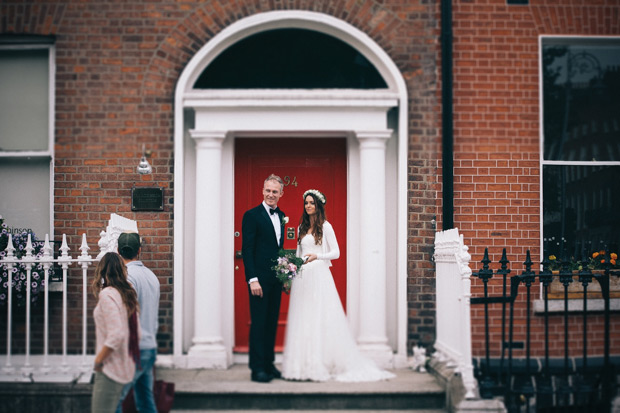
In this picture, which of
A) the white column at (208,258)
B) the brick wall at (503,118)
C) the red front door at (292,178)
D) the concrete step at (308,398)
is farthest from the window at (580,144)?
the white column at (208,258)

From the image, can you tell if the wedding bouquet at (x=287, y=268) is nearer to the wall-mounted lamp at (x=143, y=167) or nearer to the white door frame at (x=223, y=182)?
the white door frame at (x=223, y=182)

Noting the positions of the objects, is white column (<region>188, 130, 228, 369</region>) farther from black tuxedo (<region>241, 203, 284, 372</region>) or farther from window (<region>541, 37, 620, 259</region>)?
window (<region>541, 37, 620, 259</region>)

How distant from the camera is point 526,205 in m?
7.22

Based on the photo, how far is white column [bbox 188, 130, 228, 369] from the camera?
7020mm

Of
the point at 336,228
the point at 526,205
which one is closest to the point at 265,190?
the point at 336,228

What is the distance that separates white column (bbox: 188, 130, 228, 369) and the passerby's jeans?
6.31 feet

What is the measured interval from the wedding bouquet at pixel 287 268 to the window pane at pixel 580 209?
266 cm

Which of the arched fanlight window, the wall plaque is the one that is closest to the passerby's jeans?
the wall plaque

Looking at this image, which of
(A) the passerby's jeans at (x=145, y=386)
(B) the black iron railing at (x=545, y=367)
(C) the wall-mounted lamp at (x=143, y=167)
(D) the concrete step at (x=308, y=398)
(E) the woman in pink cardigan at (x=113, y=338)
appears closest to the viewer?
(E) the woman in pink cardigan at (x=113, y=338)

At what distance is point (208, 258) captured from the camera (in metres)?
7.07

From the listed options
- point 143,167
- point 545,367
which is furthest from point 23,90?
point 545,367

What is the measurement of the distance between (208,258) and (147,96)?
68.2 inches

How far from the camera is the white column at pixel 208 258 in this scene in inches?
276

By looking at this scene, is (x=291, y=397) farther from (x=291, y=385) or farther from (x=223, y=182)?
(x=223, y=182)
